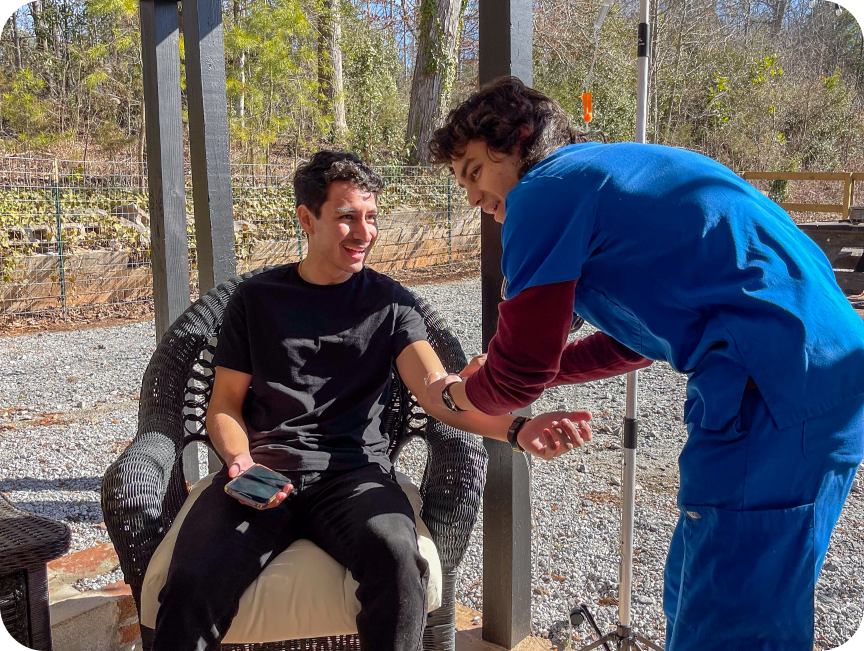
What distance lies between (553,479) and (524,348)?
2471 millimetres

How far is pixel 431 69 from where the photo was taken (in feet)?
38.4

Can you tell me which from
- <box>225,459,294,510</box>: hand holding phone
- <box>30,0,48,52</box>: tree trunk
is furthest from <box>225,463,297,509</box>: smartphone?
<box>30,0,48,52</box>: tree trunk

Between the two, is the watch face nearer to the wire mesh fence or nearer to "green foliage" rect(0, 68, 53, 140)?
the wire mesh fence

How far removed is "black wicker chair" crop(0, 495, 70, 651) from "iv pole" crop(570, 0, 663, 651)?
129cm

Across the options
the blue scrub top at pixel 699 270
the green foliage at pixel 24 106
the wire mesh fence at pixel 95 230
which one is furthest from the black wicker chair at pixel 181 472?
the green foliage at pixel 24 106

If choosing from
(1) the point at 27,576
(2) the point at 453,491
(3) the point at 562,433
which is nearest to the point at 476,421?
(2) the point at 453,491

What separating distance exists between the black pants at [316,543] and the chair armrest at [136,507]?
0.11 m

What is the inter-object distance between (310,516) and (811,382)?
1.12 m

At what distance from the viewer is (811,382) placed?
107 cm

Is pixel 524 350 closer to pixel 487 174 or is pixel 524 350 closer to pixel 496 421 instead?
pixel 487 174

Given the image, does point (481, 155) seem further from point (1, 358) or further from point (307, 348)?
point (1, 358)

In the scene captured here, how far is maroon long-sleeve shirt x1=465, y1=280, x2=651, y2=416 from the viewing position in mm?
1170

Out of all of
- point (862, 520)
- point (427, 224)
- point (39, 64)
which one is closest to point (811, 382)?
point (862, 520)

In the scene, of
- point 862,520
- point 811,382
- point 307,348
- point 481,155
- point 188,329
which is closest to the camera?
point 811,382
